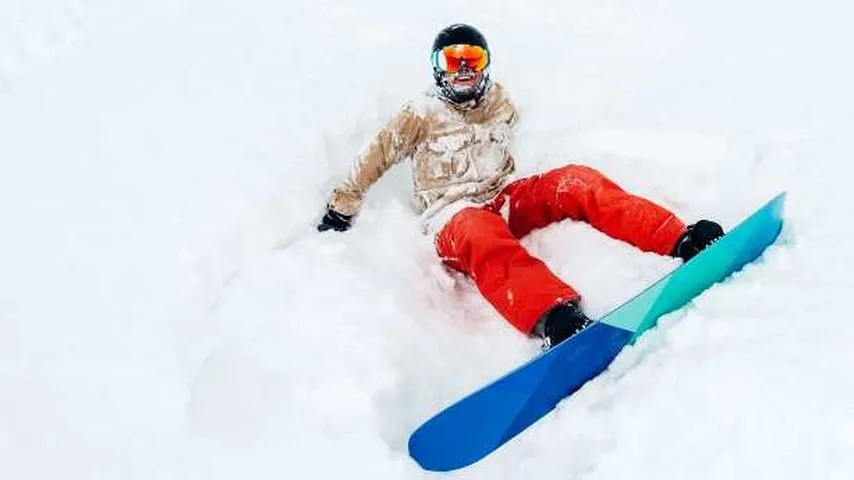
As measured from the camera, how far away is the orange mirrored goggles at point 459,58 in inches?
138

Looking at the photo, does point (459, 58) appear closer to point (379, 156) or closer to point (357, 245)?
point (379, 156)

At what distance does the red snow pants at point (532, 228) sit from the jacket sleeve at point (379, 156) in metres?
0.43

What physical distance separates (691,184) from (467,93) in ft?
3.48

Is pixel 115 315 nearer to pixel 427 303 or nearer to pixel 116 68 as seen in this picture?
pixel 427 303

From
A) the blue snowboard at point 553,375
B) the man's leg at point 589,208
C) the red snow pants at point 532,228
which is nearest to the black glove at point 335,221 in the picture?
the red snow pants at point 532,228

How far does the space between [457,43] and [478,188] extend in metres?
0.62

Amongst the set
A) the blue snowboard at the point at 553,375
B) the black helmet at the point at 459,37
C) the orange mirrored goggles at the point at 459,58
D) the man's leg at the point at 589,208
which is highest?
the black helmet at the point at 459,37

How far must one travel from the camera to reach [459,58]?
3527 mm

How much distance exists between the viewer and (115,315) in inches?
124

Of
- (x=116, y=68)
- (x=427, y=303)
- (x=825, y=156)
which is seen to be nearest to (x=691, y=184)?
(x=825, y=156)

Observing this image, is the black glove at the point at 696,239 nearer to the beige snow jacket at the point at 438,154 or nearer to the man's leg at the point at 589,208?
the man's leg at the point at 589,208

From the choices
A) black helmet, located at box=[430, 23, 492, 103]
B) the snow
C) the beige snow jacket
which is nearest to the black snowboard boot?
the snow

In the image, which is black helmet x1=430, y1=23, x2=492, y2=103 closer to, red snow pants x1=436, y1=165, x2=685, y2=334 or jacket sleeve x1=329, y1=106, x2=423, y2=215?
jacket sleeve x1=329, y1=106, x2=423, y2=215

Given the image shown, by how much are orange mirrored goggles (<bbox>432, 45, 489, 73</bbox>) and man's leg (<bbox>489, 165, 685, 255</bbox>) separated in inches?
21.3
